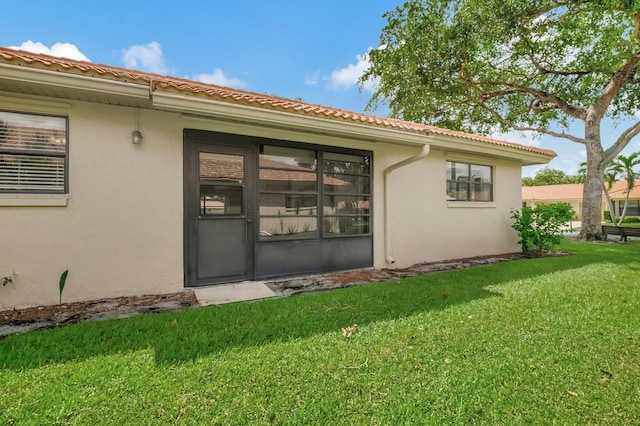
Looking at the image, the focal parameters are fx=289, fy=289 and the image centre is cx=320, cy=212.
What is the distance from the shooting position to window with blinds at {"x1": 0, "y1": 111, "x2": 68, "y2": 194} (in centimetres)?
419

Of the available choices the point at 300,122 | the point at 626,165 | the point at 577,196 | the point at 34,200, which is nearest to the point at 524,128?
the point at 300,122

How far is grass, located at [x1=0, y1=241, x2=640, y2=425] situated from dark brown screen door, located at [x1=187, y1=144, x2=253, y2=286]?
1.32 meters

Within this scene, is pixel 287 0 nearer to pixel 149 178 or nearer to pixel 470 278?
pixel 149 178

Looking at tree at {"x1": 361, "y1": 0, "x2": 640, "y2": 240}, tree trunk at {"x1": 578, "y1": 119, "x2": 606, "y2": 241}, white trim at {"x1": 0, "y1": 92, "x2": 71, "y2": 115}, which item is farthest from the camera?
tree trunk at {"x1": 578, "y1": 119, "x2": 606, "y2": 241}

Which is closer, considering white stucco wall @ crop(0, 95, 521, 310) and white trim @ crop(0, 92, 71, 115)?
white trim @ crop(0, 92, 71, 115)

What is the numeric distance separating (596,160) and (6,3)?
66.9 ft

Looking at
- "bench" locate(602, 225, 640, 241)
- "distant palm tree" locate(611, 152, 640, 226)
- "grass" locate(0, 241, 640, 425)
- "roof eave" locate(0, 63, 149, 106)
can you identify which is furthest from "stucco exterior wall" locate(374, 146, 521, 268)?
"distant palm tree" locate(611, 152, 640, 226)

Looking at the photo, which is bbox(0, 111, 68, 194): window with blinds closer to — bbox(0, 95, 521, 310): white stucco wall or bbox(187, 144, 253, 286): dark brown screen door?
bbox(0, 95, 521, 310): white stucco wall

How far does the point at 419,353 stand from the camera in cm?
297

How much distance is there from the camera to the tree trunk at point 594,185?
13.3 meters

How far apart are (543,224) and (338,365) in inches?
348

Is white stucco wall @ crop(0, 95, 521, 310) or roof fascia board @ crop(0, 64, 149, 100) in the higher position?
roof fascia board @ crop(0, 64, 149, 100)

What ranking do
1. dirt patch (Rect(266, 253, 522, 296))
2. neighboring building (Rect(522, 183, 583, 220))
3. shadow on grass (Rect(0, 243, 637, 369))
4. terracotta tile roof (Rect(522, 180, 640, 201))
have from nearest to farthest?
1. shadow on grass (Rect(0, 243, 637, 369))
2. dirt patch (Rect(266, 253, 522, 296))
3. terracotta tile roof (Rect(522, 180, 640, 201))
4. neighboring building (Rect(522, 183, 583, 220))

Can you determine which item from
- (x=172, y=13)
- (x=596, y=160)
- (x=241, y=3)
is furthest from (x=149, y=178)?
(x=596, y=160)
